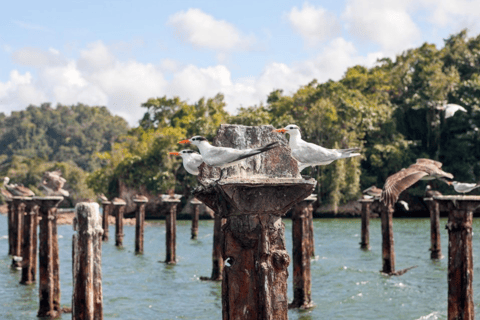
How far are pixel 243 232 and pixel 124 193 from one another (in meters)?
47.7

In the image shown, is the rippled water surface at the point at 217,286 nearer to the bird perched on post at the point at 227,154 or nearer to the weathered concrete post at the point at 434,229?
the weathered concrete post at the point at 434,229

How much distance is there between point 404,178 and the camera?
826cm

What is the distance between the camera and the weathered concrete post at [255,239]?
4340 mm

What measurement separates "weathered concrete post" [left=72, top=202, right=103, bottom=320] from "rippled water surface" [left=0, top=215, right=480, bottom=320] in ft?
12.9

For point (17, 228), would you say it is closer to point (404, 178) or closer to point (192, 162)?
point (192, 162)

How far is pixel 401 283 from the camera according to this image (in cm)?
1786

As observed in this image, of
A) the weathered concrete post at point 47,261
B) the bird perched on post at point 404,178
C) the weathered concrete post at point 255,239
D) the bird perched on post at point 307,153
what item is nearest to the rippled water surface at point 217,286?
the weathered concrete post at point 47,261

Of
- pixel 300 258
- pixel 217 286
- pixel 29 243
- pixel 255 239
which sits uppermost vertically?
pixel 255 239

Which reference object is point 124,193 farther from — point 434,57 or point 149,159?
point 434,57

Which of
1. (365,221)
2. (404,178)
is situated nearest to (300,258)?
(404,178)

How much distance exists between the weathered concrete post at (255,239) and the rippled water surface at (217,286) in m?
9.03

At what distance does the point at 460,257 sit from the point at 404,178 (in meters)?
1.28

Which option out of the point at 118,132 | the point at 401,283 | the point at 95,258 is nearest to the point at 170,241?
the point at 401,283

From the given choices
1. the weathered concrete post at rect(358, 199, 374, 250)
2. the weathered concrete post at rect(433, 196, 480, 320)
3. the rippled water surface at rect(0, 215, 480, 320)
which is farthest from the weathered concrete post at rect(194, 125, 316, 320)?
the weathered concrete post at rect(358, 199, 374, 250)
